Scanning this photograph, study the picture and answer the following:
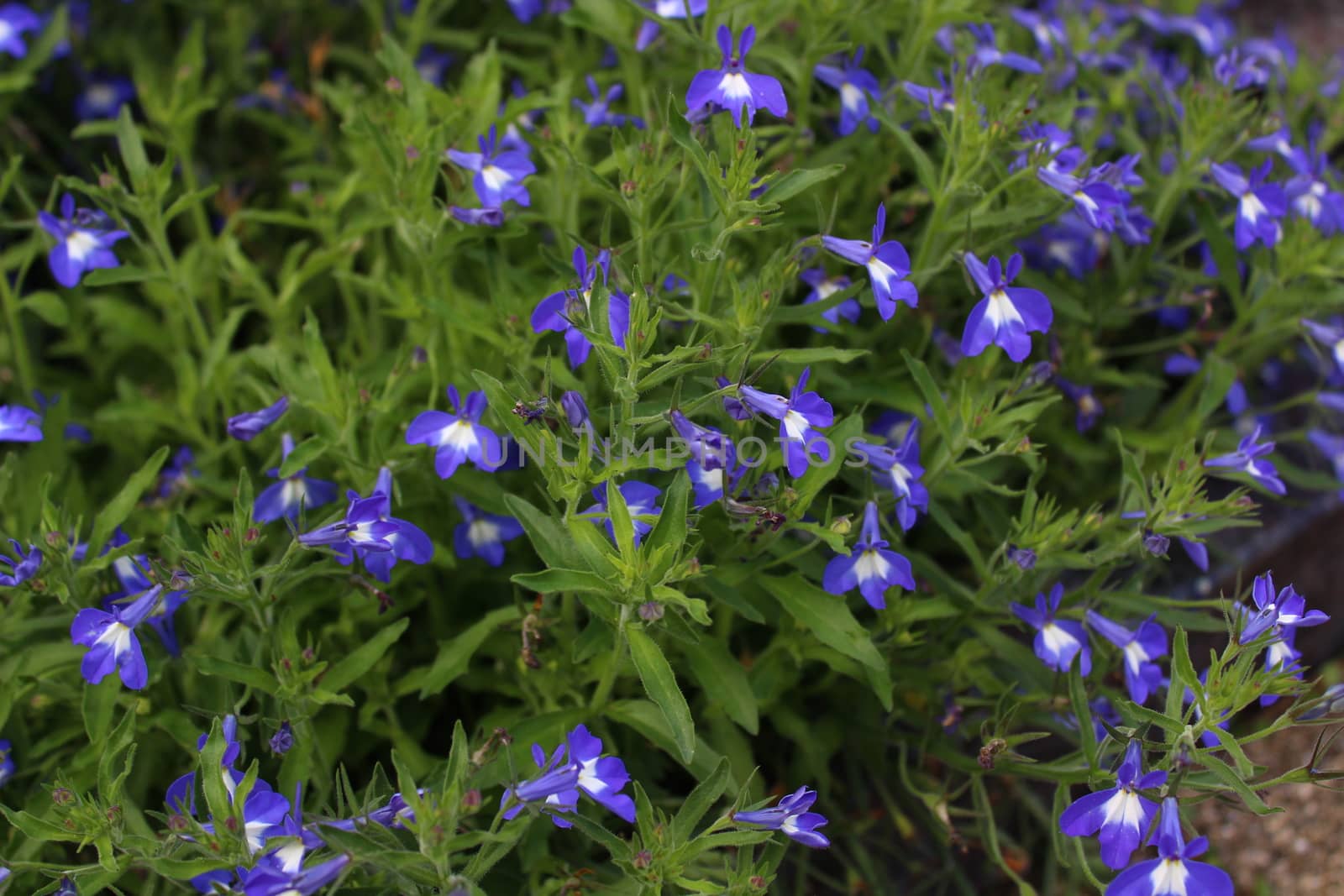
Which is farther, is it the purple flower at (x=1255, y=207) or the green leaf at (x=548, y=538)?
the purple flower at (x=1255, y=207)

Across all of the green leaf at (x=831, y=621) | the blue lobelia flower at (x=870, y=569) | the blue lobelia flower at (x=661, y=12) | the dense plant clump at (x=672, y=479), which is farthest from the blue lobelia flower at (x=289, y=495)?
the blue lobelia flower at (x=661, y=12)

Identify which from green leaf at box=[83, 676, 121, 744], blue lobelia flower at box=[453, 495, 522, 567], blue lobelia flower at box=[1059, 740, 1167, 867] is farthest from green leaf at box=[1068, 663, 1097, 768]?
green leaf at box=[83, 676, 121, 744]

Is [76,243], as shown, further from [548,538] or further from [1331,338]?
[1331,338]

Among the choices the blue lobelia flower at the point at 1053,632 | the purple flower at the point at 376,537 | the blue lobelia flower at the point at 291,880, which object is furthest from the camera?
the blue lobelia flower at the point at 1053,632

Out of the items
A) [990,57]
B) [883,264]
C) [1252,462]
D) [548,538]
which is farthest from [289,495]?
[1252,462]

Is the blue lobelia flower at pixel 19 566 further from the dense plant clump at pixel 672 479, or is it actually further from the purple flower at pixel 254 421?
the purple flower at pixel 254 421

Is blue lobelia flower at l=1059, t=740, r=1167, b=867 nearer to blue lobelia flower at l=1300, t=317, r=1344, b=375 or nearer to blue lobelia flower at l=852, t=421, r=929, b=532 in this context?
blue lobelia flower at l=852, t=421, r=929, b=532
